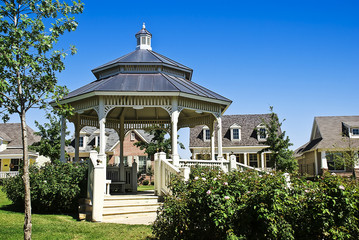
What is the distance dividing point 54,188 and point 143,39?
409 inches

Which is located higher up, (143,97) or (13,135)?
(13,135)

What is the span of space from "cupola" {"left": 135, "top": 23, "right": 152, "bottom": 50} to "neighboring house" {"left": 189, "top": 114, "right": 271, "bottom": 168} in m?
22.5

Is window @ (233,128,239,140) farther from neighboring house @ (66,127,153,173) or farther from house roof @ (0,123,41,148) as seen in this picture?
house roof @ (0,123,41,148)

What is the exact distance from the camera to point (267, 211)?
603 cm

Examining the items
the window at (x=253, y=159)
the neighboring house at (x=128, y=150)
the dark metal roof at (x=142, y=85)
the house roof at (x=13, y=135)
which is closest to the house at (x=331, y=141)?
the window at (x=253, y=159)

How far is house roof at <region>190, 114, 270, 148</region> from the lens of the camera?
1666 inches

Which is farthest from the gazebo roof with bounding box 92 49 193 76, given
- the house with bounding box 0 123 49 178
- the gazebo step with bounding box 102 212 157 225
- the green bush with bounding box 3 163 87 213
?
the house with bounding box 0 123 49 178

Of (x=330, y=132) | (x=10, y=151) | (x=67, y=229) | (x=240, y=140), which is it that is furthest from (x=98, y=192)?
(x=10, y=151)

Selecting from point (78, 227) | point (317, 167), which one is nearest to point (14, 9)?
point (78, 227)

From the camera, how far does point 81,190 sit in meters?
13.0

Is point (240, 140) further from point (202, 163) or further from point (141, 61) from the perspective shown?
point (202, 163)

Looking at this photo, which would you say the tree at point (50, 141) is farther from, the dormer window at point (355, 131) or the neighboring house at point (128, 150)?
the dormer window at point (355, 131)

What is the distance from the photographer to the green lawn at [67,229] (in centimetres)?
877

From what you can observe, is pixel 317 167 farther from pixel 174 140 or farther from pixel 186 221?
pixel 186 221
